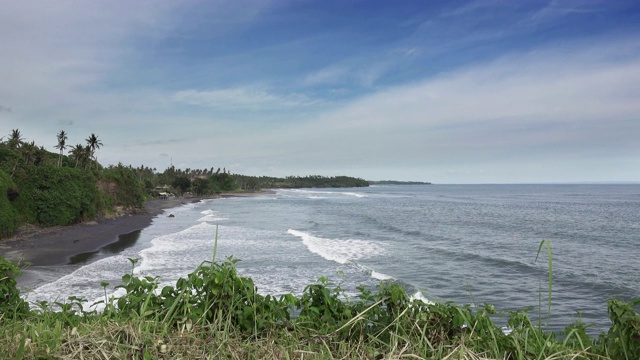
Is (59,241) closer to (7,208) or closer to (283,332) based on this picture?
(7,208)

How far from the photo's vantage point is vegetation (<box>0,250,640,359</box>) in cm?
238

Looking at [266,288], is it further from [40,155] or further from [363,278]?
[40,155]

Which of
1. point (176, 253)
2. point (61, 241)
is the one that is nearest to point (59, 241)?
point (61, 241)

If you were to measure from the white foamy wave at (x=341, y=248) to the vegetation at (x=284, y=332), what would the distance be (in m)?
18.0

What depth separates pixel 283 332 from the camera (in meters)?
2.88

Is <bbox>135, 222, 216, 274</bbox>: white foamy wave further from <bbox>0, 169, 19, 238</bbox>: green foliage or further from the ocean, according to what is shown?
<bbox>0, 169, 19, 238</bbox>: green foliage

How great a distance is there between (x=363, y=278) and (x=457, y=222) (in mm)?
25895

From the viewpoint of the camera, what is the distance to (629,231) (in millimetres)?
33375

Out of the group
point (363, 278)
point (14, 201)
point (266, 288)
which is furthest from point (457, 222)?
point (14, 201)

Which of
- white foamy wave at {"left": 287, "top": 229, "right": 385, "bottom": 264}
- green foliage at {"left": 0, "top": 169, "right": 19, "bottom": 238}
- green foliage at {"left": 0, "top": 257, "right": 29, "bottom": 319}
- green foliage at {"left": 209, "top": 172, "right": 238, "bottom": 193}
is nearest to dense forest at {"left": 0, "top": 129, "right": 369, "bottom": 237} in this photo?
green foliage at {"left": 0, "top": 169, "right": 19, "bottom": 238}

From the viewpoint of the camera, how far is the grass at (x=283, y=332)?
2377 millimetres

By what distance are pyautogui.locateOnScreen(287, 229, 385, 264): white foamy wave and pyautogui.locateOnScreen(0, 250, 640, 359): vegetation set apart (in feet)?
59.2

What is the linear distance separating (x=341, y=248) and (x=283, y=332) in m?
22.9

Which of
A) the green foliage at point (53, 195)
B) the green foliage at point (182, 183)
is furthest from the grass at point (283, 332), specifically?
the green foliage at point (182, 183)
